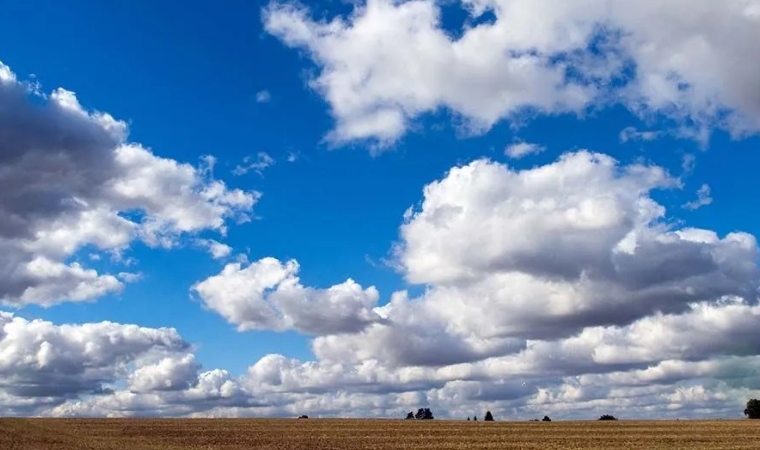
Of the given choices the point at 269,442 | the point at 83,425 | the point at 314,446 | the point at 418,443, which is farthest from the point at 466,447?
the point at 83,425

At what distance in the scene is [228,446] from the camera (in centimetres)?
7044

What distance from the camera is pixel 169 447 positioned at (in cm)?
6712

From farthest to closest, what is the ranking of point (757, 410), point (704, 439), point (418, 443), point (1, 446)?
point (757, 410), point (704, 439), point (418, 443), point (1, 446)

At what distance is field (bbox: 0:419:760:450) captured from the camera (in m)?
Result: 69.9

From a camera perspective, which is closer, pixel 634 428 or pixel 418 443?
pixel 418 443

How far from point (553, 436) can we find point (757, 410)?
9615 cm

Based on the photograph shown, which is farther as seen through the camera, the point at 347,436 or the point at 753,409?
the point at 753,409

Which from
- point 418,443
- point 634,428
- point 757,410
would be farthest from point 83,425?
point 757,410

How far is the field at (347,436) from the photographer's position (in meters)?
69.9

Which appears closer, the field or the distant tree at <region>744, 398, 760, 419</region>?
the field

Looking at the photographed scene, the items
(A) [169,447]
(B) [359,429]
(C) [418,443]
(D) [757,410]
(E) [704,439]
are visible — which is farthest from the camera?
(D) [757,410]

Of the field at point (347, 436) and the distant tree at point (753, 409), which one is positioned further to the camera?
the distant tree at point (753, 409)

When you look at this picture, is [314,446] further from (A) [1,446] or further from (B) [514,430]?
(B) [514,430]

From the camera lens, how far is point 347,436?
273 feet
